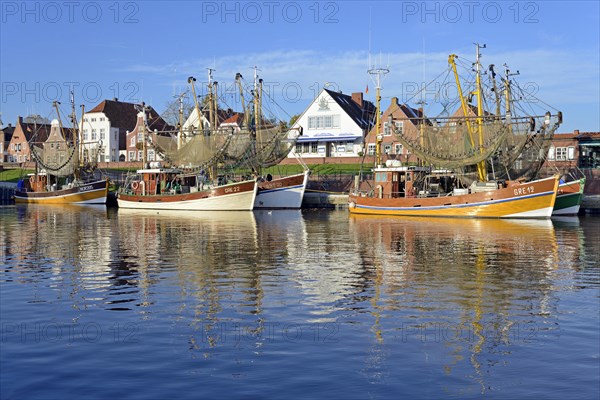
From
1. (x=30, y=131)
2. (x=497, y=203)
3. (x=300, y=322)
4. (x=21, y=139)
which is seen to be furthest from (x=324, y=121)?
(x=300, y=322)

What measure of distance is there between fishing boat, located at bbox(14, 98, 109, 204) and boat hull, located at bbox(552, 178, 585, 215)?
49089 millimetres

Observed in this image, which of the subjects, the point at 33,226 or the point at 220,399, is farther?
the point at 33,226

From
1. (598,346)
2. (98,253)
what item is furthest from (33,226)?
(598,346)

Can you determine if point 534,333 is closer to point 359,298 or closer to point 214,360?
point 359,298

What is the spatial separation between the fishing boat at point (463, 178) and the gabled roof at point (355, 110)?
3355 cm

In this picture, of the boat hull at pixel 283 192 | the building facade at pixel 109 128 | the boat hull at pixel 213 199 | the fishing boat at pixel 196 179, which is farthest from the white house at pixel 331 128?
the building facade at pixel 109 128

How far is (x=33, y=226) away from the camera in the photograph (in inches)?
1761

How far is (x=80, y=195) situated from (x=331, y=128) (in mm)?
33702

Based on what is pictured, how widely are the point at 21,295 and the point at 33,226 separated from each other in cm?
2778

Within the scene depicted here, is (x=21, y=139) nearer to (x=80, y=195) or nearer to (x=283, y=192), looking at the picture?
(x=80, y=195)

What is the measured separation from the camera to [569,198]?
54.5 meters

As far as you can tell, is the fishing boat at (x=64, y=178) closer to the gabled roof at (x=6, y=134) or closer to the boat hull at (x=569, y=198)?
the boat hull at (x=569, y=198)

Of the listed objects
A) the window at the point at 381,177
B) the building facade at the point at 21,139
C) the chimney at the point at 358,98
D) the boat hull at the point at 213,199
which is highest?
the chimney at the point at 358,98

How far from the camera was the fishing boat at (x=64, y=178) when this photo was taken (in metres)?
80.4
